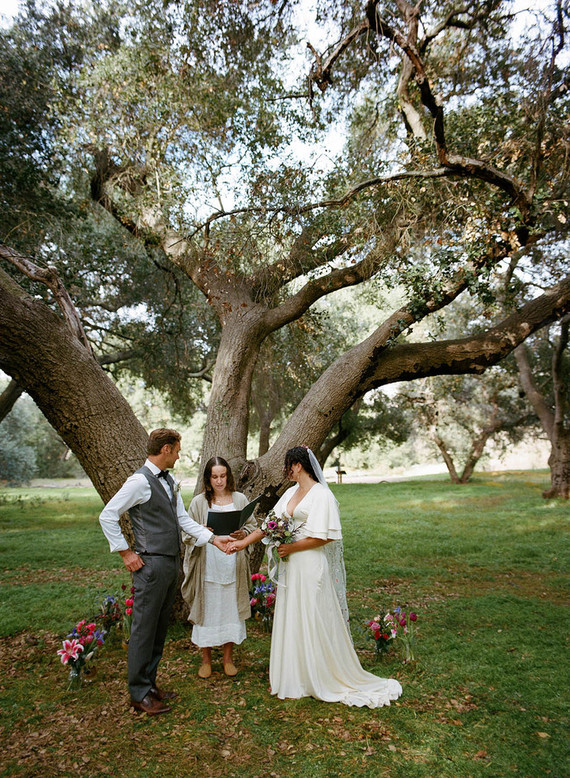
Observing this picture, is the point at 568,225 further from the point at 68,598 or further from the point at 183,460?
the point at 183,460

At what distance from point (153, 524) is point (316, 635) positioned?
59.7 inches

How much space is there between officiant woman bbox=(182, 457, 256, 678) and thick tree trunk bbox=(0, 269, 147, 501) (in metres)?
1.06

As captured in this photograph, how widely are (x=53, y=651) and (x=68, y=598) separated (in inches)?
82.2

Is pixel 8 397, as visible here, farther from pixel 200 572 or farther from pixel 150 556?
pixel 150 556

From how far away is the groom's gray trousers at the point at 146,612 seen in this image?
3879 mm

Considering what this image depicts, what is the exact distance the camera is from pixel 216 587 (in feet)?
15.3

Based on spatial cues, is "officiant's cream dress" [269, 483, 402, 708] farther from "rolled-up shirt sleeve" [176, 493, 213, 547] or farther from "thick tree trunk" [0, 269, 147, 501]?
"thick tree trunk" [0, 269, 147, 501]

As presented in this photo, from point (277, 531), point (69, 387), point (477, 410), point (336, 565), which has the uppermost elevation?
point (477, 410)

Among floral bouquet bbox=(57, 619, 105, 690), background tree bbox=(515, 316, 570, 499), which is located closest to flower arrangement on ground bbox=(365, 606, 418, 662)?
floral bouquet bbox=(57, 619, 105, 690)

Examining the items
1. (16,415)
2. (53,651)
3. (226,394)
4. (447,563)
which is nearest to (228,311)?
(226,394)

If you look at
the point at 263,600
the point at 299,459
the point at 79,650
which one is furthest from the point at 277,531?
the point at 263,600

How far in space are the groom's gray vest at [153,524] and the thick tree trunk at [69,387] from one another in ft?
5.03

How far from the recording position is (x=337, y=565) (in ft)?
14.6

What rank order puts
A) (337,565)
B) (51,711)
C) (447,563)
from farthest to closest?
(447,563), (337,565), (51,711)
